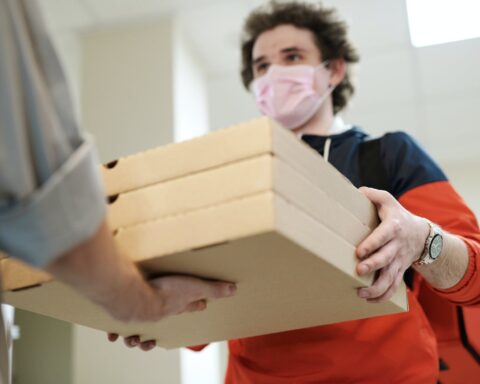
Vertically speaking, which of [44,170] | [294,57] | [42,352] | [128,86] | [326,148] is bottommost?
[42,352]

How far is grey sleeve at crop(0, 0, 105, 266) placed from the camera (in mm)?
494

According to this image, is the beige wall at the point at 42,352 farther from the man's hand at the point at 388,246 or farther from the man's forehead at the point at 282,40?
the man's hand at the point at 388,246

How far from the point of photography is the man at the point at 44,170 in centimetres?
49

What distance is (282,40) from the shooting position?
1.51m

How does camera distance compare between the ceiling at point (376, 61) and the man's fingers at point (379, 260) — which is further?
the ceiling at point (376, 61)

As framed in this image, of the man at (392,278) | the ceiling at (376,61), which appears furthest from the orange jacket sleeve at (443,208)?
the ceiling at (376,61)

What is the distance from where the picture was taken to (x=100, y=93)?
2.72 m

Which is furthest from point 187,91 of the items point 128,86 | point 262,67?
point 262,67

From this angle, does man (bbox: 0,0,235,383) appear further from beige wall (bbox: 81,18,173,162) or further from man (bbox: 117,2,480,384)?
beige wall (bbox: 81,18,173,162)

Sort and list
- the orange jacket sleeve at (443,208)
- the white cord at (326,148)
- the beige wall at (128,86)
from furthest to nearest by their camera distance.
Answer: the beige wall at (128,86), the white cord at (326,148), the orange jacket sleeve at (443,208)

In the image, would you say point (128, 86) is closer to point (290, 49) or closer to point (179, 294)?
point (290, 49)

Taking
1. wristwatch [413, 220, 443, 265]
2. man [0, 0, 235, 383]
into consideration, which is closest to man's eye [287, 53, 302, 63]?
wristwatch [413, 220, 443, 265]

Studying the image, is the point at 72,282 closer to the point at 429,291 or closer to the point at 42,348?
the point at 429,291

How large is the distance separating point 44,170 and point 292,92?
1.06 metres
